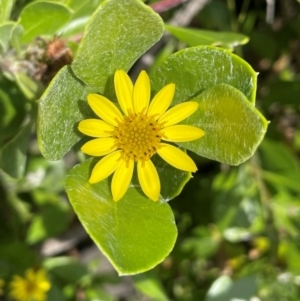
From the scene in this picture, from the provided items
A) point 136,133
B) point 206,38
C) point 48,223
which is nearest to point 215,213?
point 48,223

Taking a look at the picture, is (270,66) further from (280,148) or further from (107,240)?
(107,240)

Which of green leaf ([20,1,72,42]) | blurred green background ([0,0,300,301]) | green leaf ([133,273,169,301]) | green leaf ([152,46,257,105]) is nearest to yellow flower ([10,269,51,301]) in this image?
blurred green background ([0,0,300,301])

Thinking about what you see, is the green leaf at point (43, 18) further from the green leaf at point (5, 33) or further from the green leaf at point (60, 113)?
the green leaf at point (60, 113)

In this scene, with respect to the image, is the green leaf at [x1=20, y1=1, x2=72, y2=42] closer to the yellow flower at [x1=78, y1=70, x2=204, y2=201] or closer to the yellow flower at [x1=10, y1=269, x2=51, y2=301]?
the yellow flower at [x1=78, y1=70, x2=204, y2=201]

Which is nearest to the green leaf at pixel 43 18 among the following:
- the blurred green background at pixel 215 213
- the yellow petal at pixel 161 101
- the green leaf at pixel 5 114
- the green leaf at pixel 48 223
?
the green leaf at pixel 5 114

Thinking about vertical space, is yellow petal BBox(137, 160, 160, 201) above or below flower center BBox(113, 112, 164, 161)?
below

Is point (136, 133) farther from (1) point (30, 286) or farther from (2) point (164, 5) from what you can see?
(1) point (30, 286)

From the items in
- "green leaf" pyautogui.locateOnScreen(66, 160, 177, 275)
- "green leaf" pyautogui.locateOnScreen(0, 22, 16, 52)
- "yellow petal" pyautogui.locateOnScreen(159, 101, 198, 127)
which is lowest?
"green leaf" pyautogui.locateOnScreen(66, 160, 177, 275)
